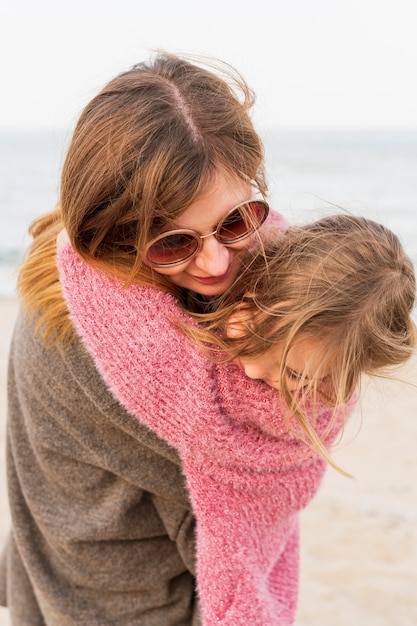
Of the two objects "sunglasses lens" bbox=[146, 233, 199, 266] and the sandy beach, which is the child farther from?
the sandy beach

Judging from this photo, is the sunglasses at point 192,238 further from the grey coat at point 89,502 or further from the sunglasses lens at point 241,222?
the grey coat at point 89,502

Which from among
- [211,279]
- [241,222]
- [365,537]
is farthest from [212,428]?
[365,537]

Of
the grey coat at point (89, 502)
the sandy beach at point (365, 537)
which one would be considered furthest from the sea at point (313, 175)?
the grey coat at point (89, 502)

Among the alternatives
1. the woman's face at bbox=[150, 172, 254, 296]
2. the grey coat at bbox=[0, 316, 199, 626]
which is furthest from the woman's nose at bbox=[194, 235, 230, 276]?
the grey coat at bbox=[0, 316, 199, 626]

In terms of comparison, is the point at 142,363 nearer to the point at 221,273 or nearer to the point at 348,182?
the point at 221,273

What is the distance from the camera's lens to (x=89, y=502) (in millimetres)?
1878

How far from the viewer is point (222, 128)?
1504mm

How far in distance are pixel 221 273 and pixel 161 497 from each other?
58cm

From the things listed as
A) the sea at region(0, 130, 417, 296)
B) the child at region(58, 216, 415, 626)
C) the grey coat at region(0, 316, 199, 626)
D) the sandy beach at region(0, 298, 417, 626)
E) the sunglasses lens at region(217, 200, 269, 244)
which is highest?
the sunglasses lens at region(217, 200, 269, 244)

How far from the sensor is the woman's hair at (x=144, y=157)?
1.41 metres

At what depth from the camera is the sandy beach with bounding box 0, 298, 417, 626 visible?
354 centimetres

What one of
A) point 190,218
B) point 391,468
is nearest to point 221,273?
point 190,218

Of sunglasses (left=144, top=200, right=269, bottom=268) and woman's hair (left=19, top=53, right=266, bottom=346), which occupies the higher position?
woman's hair (left=19, top=53, right=266, bottom=346)

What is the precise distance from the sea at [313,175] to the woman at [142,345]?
853 centimetres
